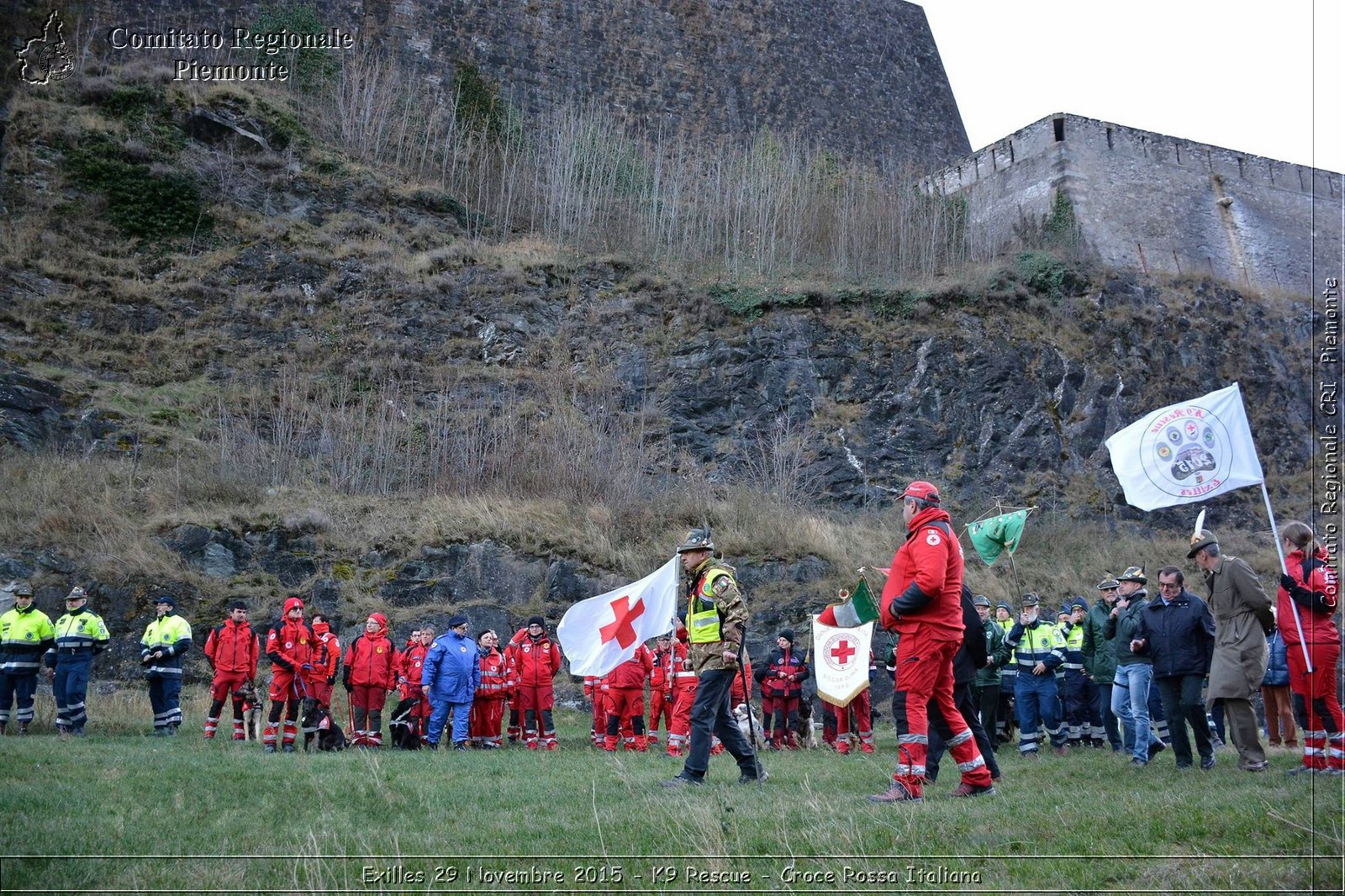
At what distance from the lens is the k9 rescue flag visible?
9516 millimetres

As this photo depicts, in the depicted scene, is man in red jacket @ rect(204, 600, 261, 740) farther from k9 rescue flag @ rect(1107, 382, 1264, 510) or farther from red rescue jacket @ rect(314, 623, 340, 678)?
k9 rescue flag @ rect(1107, 382, 1264, 510)

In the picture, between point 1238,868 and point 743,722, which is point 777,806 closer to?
point 1238,868

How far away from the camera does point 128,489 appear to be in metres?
19.4

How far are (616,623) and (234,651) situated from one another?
636cm

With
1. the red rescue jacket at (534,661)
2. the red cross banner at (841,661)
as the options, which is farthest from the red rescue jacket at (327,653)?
the red cross banner at (841,661)

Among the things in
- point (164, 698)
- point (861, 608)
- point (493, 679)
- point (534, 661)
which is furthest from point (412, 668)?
point (861, 608)

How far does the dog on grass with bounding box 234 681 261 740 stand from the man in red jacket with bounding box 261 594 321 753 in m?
0.21

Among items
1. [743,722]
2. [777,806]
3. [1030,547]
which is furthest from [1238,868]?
[1030,547]

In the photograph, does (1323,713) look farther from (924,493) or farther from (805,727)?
(805,727)

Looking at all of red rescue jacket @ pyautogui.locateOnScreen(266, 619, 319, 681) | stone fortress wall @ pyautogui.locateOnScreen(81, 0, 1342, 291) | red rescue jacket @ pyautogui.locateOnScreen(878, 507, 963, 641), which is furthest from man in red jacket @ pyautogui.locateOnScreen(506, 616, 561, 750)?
stone fortress wall @ pyautogui.locateOnScreen(81, 0, 1342, 291)

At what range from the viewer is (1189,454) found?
981cm

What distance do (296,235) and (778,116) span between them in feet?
60.4

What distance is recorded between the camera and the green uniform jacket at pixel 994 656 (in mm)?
12180

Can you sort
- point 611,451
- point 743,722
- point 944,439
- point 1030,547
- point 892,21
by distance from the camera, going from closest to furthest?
1. point 743,722
2. point 611,451
3. point 1030,547
4. point 944,439
5. point 892,21
